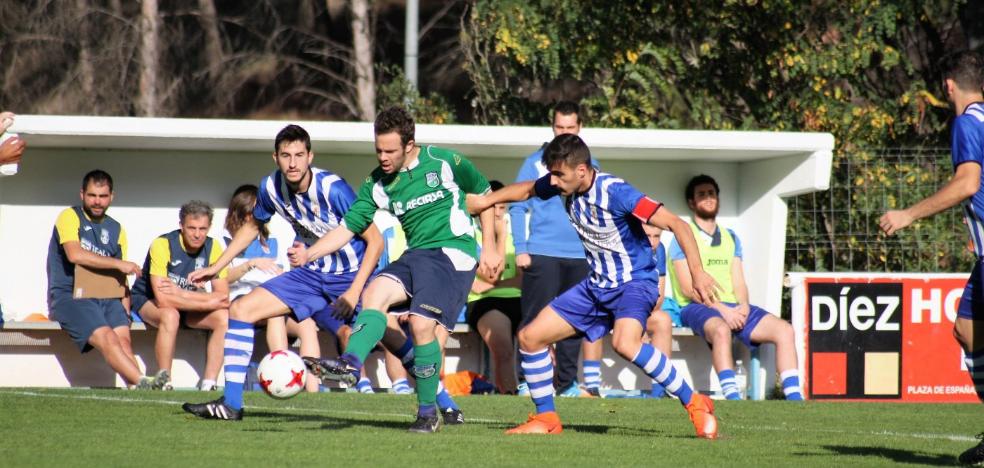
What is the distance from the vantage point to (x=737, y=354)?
12406 millimetres

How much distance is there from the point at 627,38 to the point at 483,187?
304 inches

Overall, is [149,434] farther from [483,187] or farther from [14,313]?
[14,313]

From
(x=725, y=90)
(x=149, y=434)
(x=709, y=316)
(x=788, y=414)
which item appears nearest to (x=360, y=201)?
(x=149, y=434)

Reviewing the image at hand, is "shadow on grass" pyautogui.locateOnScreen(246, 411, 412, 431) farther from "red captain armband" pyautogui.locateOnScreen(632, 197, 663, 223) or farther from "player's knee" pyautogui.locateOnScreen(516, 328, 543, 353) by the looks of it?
"red captain armband" pyautogui.locateOnScreen(632, 197, 663, 223)

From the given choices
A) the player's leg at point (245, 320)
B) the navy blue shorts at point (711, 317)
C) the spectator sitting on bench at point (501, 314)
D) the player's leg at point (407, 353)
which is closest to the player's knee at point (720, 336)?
the navy blue shorts at point (711, 317)

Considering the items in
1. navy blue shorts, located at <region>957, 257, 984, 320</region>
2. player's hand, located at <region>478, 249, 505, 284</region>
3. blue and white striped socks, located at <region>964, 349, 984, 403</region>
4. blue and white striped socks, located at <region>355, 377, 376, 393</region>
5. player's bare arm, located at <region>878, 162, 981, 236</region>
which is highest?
player's bare arm, located at <region>878, 162, 981, 236</region>

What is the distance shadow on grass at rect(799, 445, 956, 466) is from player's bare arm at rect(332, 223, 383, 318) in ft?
8.47

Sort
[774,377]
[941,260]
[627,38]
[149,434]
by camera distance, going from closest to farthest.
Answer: [149,434] < [774,377] < [941,260] < [627,38]

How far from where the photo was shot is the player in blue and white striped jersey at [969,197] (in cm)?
585

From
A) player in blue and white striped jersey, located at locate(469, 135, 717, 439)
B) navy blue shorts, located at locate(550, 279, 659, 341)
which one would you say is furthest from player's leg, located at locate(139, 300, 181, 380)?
navy blue shorts, located at locate(550, 279, 659, 341)

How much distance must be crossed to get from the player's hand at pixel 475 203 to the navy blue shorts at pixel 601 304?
66 centimetres

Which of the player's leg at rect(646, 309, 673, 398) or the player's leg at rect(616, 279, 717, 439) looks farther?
the player's leg at rect(646, 309, 673, 398)

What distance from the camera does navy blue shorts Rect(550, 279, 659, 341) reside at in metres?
7.23

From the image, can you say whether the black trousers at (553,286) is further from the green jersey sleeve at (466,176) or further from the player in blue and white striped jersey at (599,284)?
the player in blue and white striped jersey at (599,284)
